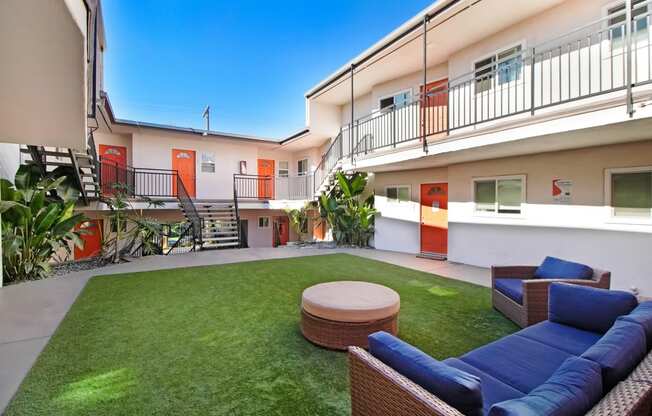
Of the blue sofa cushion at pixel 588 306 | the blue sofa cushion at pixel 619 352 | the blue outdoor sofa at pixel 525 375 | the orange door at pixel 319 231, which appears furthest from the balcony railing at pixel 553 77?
the orange door at pixel 319 231

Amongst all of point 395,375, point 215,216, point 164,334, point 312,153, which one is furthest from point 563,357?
point 312,153

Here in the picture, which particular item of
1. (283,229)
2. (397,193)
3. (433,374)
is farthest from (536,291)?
(283,229)

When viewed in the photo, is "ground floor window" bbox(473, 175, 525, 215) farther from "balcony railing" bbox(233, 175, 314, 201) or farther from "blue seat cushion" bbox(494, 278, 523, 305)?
"balcony railing" bbox(233, 175, 314, 201)

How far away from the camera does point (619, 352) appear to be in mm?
1791

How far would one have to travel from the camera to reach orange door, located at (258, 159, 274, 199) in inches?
646

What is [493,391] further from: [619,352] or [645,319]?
[645,319]

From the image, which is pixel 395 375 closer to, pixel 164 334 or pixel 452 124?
pixel 164 334

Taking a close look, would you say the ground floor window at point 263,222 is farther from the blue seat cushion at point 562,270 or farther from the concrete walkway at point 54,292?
Answer: the blue seat cushion at point 562,270

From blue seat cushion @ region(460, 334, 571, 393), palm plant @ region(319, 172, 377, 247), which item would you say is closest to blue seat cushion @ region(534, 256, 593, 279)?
blue seat cushion @ region(460, 334, 571, 393)

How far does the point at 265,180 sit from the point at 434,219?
31.3 feet

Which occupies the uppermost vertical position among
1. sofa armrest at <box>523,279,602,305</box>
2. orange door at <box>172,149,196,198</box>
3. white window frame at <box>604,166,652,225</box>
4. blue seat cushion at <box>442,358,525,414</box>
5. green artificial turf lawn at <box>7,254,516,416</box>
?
orange door at <box>172,149,196,198</box>

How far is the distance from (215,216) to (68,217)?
19.5ft

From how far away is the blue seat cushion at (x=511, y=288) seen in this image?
165 inches

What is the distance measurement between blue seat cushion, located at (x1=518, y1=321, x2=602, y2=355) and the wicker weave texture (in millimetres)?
1336
